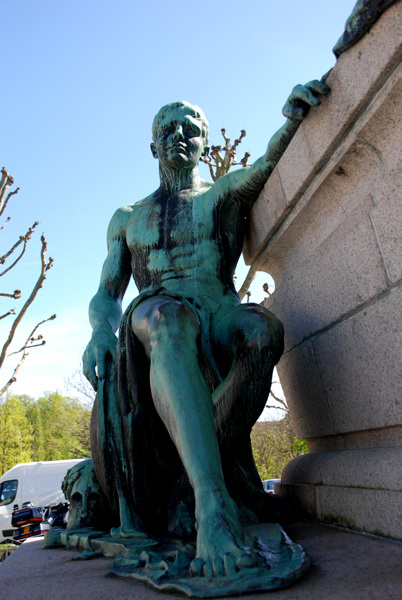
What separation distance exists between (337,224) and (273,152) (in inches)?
22.6

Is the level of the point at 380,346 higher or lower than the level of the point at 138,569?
higher

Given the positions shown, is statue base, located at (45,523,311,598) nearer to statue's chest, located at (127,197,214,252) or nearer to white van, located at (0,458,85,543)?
statue's chest, located at (127,197,214,252)

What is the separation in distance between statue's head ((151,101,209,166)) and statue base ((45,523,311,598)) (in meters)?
2.00

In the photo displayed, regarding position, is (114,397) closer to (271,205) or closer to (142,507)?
(142,507)

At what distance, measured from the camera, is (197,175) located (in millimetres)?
2971

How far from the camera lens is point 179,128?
279cm

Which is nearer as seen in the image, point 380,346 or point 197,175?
point 380,346

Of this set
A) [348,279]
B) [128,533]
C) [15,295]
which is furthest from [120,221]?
[15,295]

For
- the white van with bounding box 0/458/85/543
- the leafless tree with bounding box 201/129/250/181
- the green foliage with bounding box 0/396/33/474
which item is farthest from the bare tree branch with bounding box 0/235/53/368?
the green foliage with bounding box 0/396/33/474

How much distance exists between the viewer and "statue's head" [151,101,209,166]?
2820 mm

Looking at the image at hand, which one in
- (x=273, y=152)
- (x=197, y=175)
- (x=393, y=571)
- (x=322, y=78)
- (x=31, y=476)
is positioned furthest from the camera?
(x=31, y=476)

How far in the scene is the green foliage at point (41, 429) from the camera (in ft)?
81.1

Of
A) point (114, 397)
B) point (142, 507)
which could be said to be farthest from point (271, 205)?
point (142, 507)

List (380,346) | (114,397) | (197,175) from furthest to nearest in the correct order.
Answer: (197,175), (114,397), (380,346)
